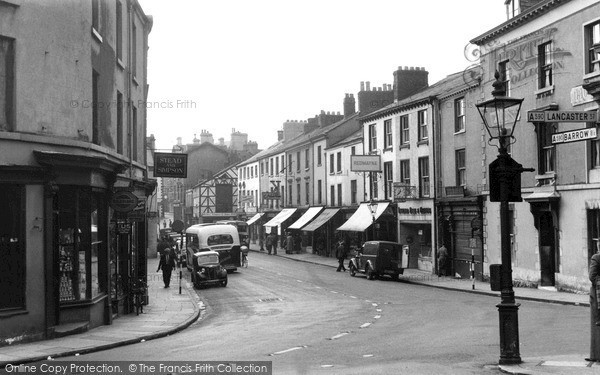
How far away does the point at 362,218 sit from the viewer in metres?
44.2

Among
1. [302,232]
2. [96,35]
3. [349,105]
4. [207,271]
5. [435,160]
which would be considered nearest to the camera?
[96,35]

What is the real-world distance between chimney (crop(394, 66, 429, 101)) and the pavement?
1500 centimetres

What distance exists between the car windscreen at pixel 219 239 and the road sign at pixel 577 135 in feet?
82.5

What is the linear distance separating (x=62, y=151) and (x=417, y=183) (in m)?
25.8

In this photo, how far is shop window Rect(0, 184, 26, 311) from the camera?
1505cm

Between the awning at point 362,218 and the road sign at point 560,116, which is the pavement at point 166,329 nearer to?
the road sign at point 560,116

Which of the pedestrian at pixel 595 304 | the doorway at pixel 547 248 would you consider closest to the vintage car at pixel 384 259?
the doorway at pixel 547 248

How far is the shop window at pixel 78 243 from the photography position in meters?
16.6

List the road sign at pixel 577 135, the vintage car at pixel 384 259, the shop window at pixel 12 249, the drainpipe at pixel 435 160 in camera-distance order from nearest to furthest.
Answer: the shop window at pixel 12 249
the road sign at pixel 577 135
the vintage car at pixel 384 259
the drainpipe at pixel 435 160

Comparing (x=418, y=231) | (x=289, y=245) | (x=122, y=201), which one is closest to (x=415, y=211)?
(x=418, y=231)

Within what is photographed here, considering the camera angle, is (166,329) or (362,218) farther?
(362,218)

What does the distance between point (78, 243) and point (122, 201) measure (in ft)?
6.75

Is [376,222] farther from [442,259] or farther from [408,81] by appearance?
[408,81]

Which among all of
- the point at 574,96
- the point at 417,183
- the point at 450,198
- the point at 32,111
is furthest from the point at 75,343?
the point at 417,183
